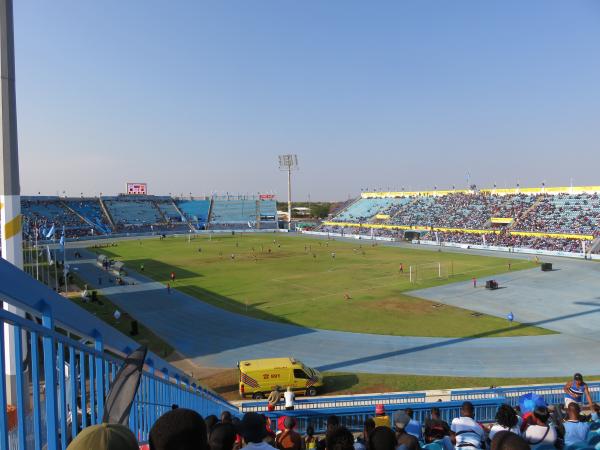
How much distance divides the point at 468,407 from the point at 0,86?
39.3ft

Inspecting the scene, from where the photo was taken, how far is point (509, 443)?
11.7 feet

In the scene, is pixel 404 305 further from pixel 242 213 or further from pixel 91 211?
pixel 242 213

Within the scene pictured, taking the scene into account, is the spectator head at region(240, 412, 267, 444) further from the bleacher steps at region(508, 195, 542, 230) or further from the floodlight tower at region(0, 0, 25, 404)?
the bleacher steps at region(508, 195, 542, 230)

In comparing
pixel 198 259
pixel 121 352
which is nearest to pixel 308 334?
pixel 121 352

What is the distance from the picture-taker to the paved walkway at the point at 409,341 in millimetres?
19812

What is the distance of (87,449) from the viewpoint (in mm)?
2090

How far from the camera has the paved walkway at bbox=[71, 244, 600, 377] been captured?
19812mm

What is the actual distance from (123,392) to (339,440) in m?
2.48

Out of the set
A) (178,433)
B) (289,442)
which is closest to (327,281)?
(289,442)

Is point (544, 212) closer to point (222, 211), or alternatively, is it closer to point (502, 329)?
point (502, 329)

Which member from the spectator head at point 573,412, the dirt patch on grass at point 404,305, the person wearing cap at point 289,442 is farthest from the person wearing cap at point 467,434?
the dirt patch on grass at point 404,305

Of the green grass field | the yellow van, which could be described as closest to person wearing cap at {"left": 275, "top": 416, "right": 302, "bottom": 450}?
the yellow van

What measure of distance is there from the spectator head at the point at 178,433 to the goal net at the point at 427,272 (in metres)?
39.3

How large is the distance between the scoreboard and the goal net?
324ft
